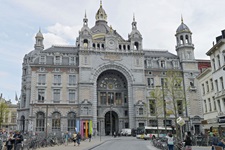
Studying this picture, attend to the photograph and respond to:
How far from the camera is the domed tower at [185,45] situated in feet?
225

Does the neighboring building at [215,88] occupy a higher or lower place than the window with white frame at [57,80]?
lower

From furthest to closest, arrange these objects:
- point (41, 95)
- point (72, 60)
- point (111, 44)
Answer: point (111, 44) < point (72, 60) < point (41, 95)

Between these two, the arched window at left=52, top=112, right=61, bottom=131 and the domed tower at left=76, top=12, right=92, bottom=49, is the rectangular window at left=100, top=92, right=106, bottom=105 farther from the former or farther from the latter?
the domed tower at left=76, top=12, right=92, bottom=49

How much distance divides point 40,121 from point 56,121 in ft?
12.7

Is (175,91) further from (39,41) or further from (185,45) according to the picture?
(39,41)

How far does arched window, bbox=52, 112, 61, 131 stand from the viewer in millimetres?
58384

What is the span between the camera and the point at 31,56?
6675 centimetres

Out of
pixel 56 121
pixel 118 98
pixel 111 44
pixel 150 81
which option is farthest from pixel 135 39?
pixel 56 121

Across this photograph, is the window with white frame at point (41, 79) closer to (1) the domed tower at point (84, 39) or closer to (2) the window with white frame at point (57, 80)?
(2) the window with white frame at point (57, 80)

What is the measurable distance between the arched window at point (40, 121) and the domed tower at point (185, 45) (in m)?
41.1

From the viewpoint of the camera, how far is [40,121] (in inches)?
2314

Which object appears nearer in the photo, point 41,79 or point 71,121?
point 71,121

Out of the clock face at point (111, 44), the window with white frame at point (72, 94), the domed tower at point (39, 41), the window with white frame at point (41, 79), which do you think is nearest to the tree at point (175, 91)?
the clock face at point (111, 44)

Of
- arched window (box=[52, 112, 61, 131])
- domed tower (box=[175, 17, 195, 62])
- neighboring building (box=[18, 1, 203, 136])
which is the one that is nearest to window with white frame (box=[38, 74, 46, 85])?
neighboring building (box=[18, 1, 203, 136])
